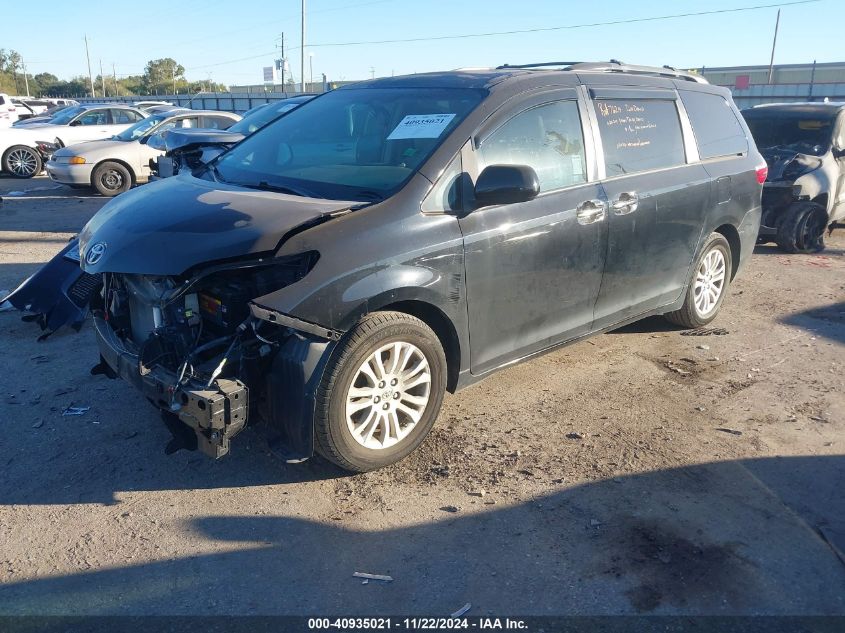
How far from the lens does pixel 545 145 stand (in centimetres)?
436

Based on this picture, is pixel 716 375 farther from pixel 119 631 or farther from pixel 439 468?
pixel 119 631

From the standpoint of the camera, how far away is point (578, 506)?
354cm

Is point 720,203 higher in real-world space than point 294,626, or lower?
higher

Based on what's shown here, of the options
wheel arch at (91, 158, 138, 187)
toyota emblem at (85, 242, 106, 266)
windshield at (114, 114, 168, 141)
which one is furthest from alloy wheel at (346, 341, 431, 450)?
windshield at (114, 114, 168, 141)

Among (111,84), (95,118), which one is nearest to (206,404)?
(95,118)

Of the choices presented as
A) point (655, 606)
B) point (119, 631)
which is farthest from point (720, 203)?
point (119, 631)

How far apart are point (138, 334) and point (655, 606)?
2.86 metres

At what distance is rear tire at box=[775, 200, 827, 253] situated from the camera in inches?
360

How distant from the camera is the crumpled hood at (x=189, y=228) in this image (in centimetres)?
333

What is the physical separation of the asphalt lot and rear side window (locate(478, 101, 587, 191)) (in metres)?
1.45

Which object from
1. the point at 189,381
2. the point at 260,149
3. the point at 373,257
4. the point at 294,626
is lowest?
the point at 294,626

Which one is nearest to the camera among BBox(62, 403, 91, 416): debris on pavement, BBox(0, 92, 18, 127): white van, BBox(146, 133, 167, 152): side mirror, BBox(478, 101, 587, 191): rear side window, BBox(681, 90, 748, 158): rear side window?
BBox(478, 101, 587, 191): rear side window

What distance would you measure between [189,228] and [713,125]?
4303 mm

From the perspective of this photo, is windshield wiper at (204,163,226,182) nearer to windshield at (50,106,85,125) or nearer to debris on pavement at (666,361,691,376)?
debris on pavement at (666,361,691,376)
